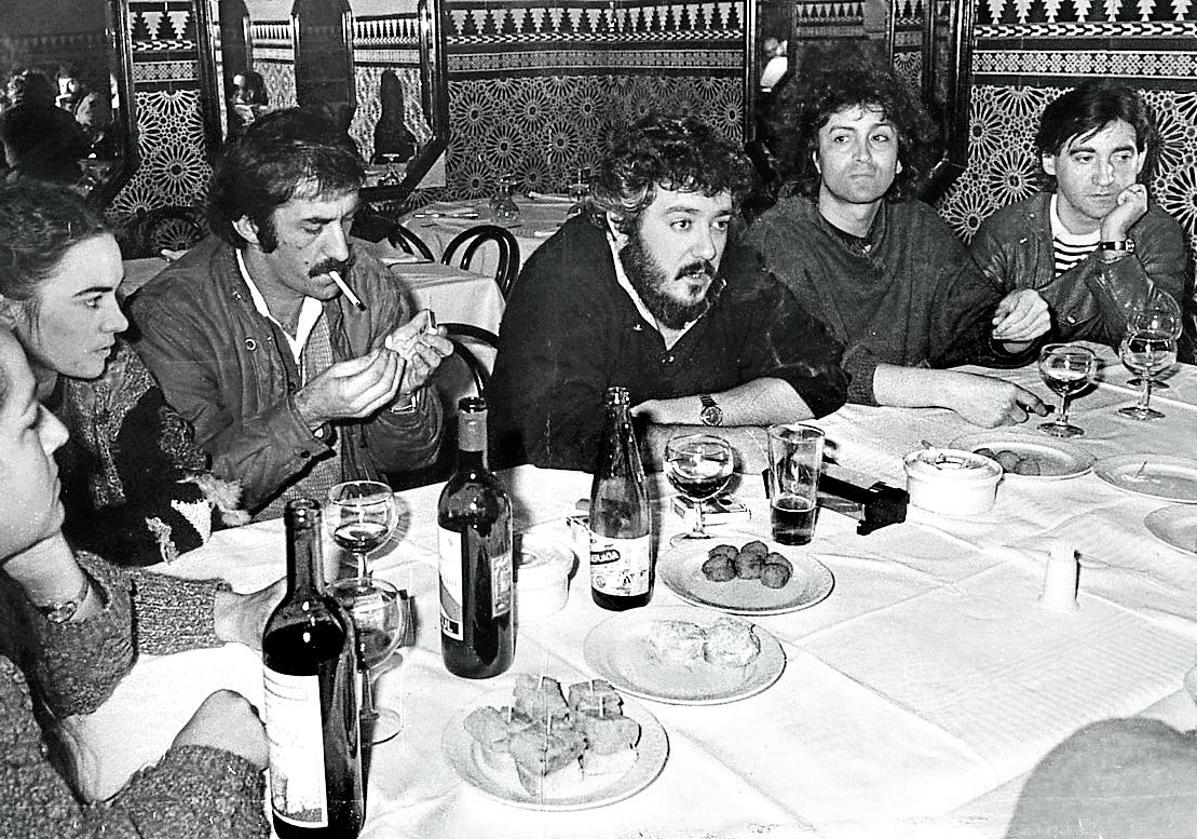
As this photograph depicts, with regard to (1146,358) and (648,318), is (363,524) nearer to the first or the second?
(648,318)

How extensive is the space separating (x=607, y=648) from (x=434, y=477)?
66 centimetres

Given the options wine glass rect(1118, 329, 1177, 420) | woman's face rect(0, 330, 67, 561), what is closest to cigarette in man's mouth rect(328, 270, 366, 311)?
woman's face rect(0, 330, 67, 561)

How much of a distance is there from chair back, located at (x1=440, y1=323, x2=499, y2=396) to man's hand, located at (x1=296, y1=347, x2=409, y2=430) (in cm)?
17

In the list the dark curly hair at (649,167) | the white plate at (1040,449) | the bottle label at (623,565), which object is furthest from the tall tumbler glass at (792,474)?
the dark curly hair at (649,167)

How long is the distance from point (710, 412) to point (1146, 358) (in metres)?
0.78

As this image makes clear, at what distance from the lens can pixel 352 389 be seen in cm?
163

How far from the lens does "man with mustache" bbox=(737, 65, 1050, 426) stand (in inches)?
93.4

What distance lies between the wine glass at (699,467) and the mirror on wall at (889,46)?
1076mm

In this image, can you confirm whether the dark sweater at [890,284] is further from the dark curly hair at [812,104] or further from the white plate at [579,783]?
the white plate at [579,783]

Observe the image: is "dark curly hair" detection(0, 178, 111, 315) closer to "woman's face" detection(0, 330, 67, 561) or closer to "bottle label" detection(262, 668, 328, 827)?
"woman's face" detection(0, 330, 67, 561)

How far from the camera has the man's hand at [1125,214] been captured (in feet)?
7.98

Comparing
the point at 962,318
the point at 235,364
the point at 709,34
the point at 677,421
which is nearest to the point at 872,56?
the point at 709,34

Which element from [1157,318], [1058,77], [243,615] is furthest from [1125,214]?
[243,615]

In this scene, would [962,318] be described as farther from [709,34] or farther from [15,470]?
[15,470]
